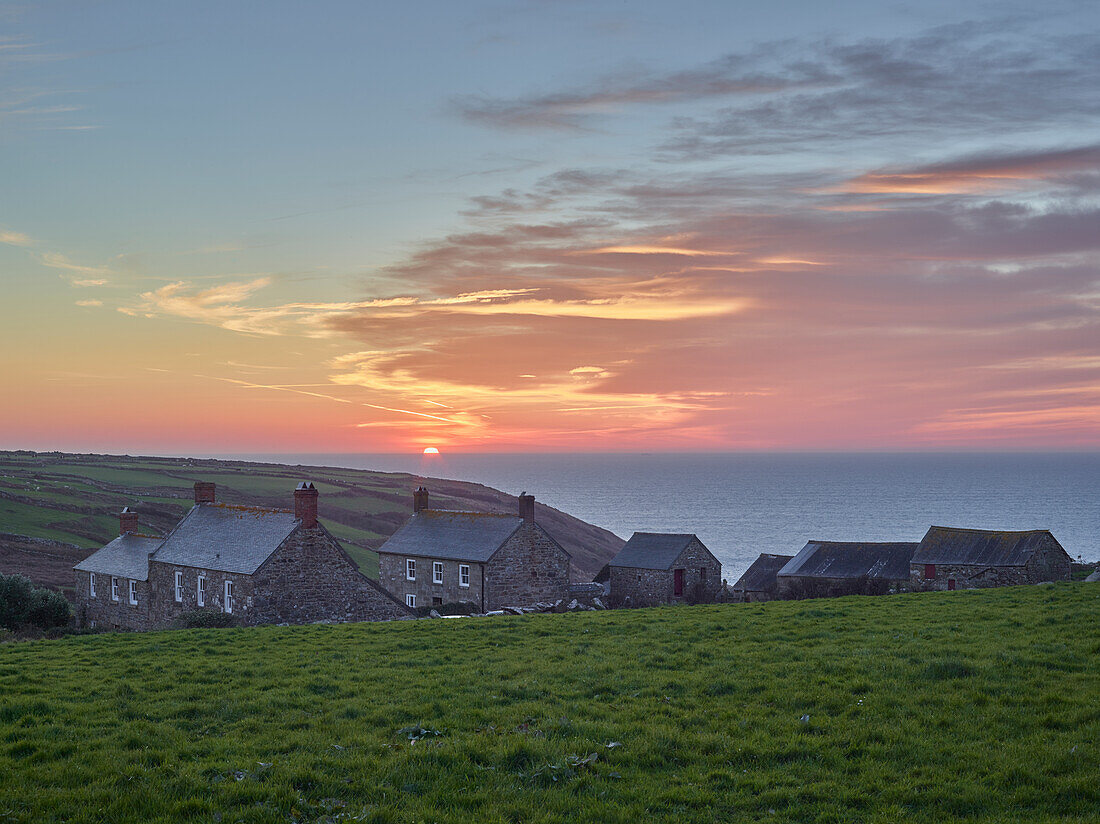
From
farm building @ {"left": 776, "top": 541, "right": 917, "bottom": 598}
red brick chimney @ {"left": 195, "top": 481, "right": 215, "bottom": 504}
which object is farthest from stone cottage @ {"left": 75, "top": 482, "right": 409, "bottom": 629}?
farm building @ {"left": 776, "top": 541, "right": 917, "bottom": 598}

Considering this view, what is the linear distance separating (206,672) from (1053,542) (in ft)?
197

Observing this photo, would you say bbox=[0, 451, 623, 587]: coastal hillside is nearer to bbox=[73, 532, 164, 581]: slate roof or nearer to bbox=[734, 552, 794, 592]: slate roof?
bbox=[73, 532, 164, 581]: slate roof

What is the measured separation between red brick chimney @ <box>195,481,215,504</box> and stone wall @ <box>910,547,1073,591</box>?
167 feet

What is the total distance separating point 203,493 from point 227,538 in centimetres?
802

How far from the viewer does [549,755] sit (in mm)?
13570

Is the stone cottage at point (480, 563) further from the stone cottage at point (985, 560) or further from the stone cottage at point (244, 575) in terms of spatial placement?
the stone cottage at point (985, 560)

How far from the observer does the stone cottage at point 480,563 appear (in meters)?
55.3

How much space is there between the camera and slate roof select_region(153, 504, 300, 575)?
44250 mm

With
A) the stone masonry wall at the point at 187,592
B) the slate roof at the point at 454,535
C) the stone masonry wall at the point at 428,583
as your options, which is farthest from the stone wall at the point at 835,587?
the stone masonry wall at the point at 187,592

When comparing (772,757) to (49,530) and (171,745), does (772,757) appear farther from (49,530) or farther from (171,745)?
(49,530)

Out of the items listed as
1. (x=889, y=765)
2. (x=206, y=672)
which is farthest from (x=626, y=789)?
(x=206, y=672)

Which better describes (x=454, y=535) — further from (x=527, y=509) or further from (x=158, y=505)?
(x=158, y=505)

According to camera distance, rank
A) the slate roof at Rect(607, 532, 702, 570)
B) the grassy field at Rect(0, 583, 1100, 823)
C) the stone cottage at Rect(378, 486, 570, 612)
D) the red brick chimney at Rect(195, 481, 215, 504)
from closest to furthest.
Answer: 1. the grassy field at Rect(0, 583, 1100, 823)
2. the red brick chimney at Rect(195, 481, 215, 504)
3. the stone cottage at Rect(378, 486, 570, 612)
4. the slate roof at Rect(607, 532, 702, 570)

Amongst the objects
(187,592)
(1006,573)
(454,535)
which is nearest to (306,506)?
(187,592)
